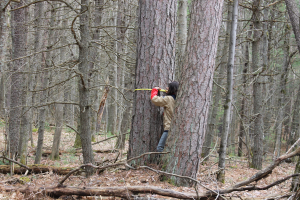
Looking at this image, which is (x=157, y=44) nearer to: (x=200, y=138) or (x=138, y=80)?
(x=138, y=80)

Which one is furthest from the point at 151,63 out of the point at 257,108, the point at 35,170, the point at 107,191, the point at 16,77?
the point at 257,108

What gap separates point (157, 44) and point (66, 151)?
7157 mm

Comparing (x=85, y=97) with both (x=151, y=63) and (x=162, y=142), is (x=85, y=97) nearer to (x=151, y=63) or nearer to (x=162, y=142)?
(x=151, y=63)

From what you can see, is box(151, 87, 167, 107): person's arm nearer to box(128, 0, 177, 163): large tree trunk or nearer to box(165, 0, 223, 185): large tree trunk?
box(128, 0, 177, 163): large tree trunk

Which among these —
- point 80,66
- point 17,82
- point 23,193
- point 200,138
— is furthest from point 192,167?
point 17,82

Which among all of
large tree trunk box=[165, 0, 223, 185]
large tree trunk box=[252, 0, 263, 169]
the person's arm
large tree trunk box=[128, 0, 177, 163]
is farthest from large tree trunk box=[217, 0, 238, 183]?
large tree trunk box=[252, 0, 263, 169]

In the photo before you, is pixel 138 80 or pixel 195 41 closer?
pixel 195 41

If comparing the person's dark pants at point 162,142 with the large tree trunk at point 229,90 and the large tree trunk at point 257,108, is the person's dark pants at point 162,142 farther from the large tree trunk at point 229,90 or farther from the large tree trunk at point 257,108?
the large tree trunk at point 257,108

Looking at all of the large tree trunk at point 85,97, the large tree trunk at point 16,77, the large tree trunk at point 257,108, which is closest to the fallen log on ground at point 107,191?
the large tree trunk at point 85,97

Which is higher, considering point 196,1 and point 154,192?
point 196,1

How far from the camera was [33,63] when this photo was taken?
6.84 m

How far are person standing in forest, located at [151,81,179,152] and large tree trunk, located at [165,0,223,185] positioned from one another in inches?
18.5

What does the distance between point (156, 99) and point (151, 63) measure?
0.74 metres

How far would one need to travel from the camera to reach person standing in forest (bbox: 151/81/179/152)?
4672 millimetres
